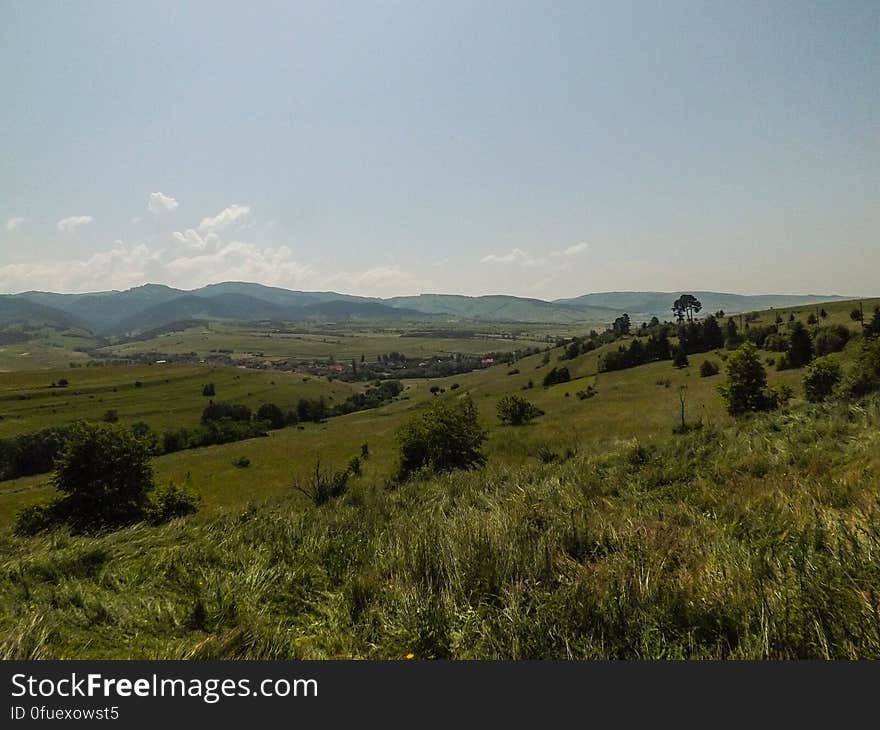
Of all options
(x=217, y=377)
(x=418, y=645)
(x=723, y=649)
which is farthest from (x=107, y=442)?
(x=217, y=377)

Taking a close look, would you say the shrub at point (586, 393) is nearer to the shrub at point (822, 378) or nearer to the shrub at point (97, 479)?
the shrub at point (822, 378)

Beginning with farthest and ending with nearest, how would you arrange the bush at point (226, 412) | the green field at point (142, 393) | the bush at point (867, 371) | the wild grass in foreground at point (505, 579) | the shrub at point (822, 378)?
the bush at point (226, 412) → the green field at point (142, 393) → the shrub at point (822, 378) → the bush at point (867, 371) → the wild grass in foreground at point (505, 579)

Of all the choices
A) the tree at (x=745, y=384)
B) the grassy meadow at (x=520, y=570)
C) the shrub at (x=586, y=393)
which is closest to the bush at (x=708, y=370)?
the shrub at (x=586, y=393)

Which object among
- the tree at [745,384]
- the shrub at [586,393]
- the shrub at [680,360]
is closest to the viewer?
the tree at [745,384]

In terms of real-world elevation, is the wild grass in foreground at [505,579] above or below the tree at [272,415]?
above

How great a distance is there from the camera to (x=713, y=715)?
9.11 feet

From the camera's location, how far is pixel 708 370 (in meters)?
79.2

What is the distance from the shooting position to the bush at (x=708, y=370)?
78.6 metres

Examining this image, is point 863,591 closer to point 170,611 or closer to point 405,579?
point 405,579

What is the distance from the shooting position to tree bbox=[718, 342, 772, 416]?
1976 inches

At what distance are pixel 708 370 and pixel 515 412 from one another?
3824cm

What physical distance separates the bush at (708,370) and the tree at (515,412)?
103ft

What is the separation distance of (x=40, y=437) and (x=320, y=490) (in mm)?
110828

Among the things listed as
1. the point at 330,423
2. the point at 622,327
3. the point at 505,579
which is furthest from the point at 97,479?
the point at 622,327
